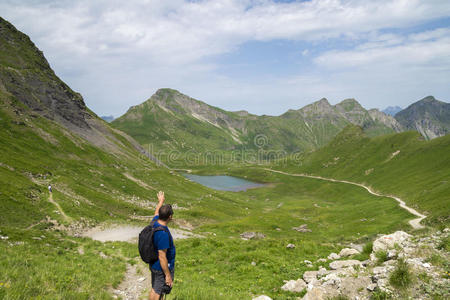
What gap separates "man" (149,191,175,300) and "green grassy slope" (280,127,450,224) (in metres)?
59.3

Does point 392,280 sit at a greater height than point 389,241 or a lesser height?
greater

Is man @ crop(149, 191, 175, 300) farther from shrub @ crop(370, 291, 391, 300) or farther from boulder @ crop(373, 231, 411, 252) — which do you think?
boulder @ crop(373, 231, 411, 252)

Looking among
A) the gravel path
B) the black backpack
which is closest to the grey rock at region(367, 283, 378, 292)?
the black backpack

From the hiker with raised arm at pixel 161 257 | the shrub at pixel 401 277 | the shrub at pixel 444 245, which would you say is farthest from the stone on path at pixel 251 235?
the hiker with raised arm at pixel 161 257

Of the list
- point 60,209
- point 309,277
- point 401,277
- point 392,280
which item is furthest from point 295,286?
point 60,209

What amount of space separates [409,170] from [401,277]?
15369 centimetres

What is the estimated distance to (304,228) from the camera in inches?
2655

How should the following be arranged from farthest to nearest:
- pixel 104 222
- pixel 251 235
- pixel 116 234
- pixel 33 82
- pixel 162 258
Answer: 1. pixel 33 82
2. pixel 251 235
3. pixel 104 222
4. pixel 116 234
5. pixel 162 258

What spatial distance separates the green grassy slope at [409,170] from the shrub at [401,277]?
5137 centimetres

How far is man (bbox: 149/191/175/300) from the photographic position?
8.36 m

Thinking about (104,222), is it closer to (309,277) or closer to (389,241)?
(309,277)

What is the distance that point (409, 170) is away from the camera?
5271 inches

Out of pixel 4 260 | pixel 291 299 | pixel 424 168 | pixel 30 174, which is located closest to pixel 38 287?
A: pixel 4 260

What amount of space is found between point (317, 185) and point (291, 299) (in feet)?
570
